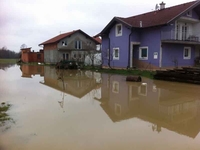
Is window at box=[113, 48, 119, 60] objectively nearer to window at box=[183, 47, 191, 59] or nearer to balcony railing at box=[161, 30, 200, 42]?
balcony railing at box=[161, 30, 200, 42]

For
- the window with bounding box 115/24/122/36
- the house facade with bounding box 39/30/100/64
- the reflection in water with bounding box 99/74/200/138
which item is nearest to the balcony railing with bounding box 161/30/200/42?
the window with bounding box 115/24/122/36

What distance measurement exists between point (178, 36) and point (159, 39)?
3131 millimetres

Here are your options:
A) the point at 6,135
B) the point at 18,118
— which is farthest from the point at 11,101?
the point at 6,135

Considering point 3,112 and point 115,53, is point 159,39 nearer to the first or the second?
point 115,53

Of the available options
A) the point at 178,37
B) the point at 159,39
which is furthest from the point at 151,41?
the point at 178,37


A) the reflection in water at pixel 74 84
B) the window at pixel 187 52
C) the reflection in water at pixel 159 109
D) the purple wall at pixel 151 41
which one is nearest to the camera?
the reflection in water at pixel 159 109

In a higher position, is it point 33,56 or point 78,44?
point 78,44

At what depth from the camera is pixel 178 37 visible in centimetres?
2105

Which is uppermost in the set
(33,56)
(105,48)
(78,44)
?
(78,44)

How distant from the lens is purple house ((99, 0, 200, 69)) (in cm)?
1936

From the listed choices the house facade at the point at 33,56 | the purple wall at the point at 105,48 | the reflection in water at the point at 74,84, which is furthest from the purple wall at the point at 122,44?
the house facade at the point at 33,56

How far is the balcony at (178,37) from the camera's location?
750 inches

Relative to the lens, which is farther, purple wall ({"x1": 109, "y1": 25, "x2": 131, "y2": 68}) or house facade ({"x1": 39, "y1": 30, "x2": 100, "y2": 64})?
house facade ({"x1": 39, "y1": 30, "x2": 100, "y2": 64})

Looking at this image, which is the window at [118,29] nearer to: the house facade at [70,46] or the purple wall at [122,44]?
the purple wall at [122,44]
